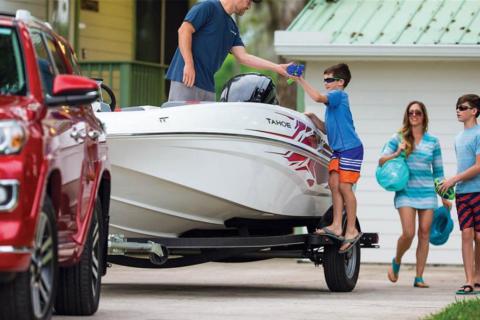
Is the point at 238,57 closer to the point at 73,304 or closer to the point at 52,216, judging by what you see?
the point at 73,304

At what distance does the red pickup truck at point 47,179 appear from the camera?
754cm

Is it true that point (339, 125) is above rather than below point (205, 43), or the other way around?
below

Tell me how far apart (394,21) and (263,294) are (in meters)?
7.32

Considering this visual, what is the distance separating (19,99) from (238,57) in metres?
5.10

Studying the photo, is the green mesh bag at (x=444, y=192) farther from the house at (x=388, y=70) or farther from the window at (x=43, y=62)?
the window at (x=43, y=62)

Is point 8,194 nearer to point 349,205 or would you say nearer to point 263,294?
point 263,294

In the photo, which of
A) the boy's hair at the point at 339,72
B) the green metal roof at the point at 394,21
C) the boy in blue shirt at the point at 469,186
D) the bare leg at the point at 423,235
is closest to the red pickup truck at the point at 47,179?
the boy's hair at the point at 339,72

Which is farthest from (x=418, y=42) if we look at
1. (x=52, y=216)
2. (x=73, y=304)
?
(x=52, y=216)

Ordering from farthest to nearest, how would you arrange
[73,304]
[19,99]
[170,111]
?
[170,111] → [73,304] → [19,99]

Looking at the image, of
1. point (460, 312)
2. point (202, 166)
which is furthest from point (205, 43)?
point (460, 312)

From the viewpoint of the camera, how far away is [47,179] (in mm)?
7914

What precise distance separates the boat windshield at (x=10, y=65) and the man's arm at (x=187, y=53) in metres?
3.61

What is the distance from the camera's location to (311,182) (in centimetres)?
1288

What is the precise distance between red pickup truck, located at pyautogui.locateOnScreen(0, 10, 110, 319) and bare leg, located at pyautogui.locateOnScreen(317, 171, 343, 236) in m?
3.18
